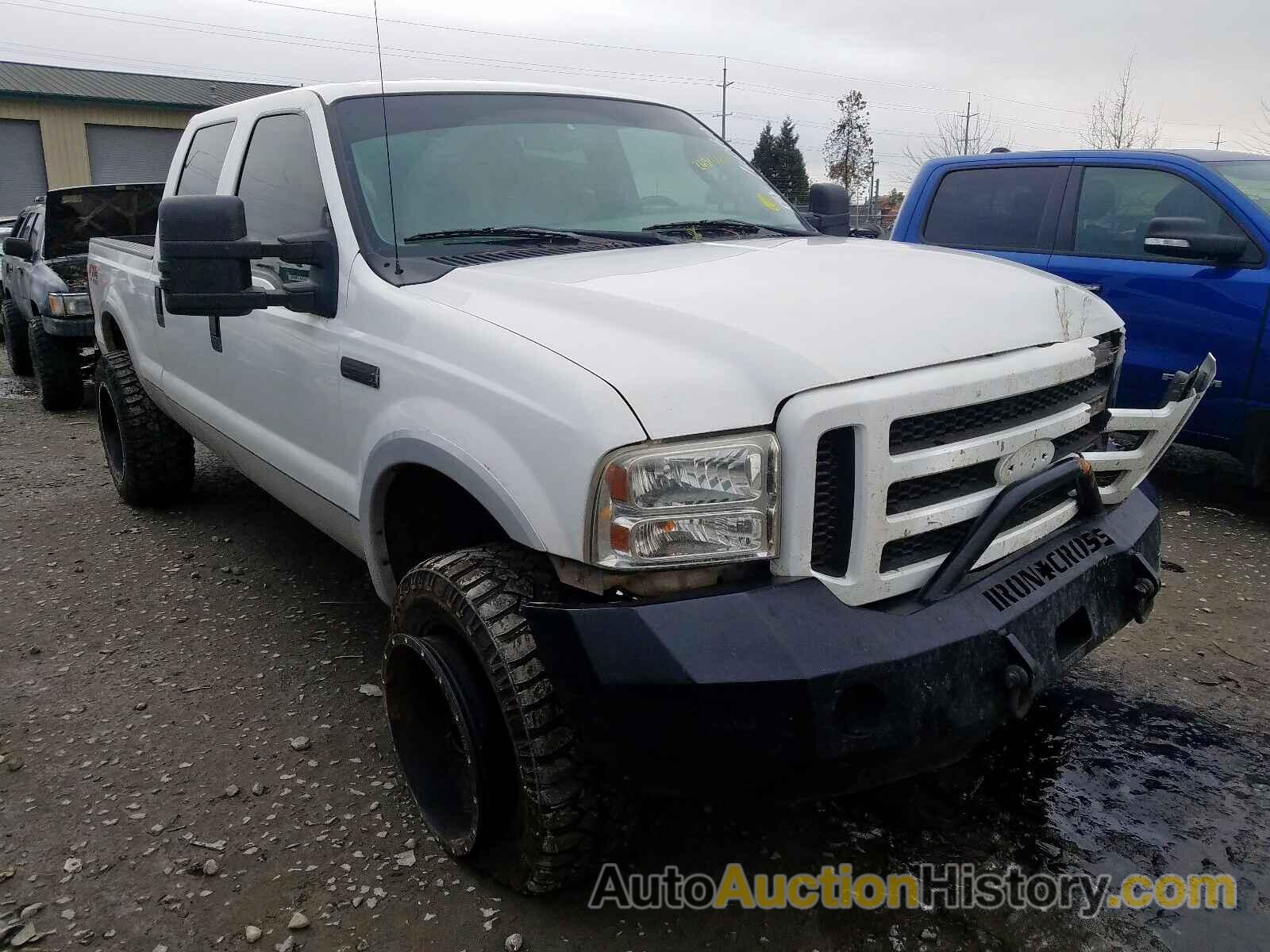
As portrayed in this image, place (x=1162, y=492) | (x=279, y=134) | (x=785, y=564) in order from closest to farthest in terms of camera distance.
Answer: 1. (x=785, y=564)
2. (x=279, y=134)
3. (x=1162, y=492)

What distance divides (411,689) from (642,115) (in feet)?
7.47

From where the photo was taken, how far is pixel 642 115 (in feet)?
12.2

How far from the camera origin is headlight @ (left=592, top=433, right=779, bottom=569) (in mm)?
1871

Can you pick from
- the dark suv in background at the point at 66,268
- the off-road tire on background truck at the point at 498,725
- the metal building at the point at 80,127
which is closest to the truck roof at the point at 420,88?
the off-road tire on background truck at the point at 498,725

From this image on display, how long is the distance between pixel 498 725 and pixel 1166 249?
4332 millimetres

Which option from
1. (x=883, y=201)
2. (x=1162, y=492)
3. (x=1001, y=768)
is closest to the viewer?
(x=1001, y=768)

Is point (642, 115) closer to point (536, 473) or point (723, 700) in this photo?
point (536, 473)

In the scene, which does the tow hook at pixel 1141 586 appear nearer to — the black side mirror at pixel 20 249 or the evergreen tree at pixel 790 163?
the black side mirror at pixel 20 249

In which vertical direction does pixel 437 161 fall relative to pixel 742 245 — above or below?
above

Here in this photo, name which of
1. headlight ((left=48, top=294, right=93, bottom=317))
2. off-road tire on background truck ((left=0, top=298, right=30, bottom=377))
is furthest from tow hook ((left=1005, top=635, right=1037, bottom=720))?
off-road tire on background truck ((left=0, top=298, right=30, bottom=377))

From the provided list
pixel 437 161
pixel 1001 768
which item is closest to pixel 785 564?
pixel 1001 768

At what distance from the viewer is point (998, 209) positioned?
5934mm

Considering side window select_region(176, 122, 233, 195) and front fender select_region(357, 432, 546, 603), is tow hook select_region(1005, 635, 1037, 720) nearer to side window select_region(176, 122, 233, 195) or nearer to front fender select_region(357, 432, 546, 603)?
front fender select_region(357, 432, 546, 603)

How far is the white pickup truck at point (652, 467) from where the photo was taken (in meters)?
1.88
